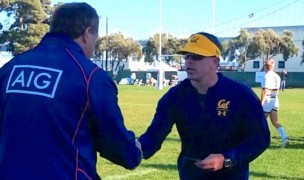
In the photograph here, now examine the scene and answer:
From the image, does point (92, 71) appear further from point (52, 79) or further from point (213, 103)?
point (213, 103)

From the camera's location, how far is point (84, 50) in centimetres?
312

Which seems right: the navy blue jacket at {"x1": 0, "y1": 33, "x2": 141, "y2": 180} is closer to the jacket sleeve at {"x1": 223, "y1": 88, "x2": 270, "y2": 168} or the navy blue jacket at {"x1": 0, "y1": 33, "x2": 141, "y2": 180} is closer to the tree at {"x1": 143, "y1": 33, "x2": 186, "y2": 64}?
the jacket sleeve at {"x1": 223, "y1": 88, "x2": 270, "y2": 168}

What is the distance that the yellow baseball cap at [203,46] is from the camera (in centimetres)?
458

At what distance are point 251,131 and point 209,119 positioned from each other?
12.7 inches

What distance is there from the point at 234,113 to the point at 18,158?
2014 mm

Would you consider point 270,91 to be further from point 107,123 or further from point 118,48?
point 118,48

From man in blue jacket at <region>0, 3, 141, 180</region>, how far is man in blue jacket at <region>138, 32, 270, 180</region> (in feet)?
4.90

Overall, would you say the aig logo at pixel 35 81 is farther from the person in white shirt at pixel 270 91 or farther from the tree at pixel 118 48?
the tree at pixel 118 48

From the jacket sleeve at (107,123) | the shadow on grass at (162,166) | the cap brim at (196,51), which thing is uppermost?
the cap brim at (196,51)

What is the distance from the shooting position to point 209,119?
457 centimetres

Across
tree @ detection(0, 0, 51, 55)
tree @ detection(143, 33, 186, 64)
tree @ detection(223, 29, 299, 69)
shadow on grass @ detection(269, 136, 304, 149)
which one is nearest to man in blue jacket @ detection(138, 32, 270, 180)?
shadow on grass @ detection(269, 136, 304, 149)

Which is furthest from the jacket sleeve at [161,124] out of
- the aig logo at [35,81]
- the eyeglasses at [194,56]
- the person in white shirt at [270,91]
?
the person in white shirt at [270,91]

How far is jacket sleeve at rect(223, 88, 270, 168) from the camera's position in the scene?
4.40 m

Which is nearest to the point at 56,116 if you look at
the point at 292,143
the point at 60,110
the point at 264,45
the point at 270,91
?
the point at 60,110
